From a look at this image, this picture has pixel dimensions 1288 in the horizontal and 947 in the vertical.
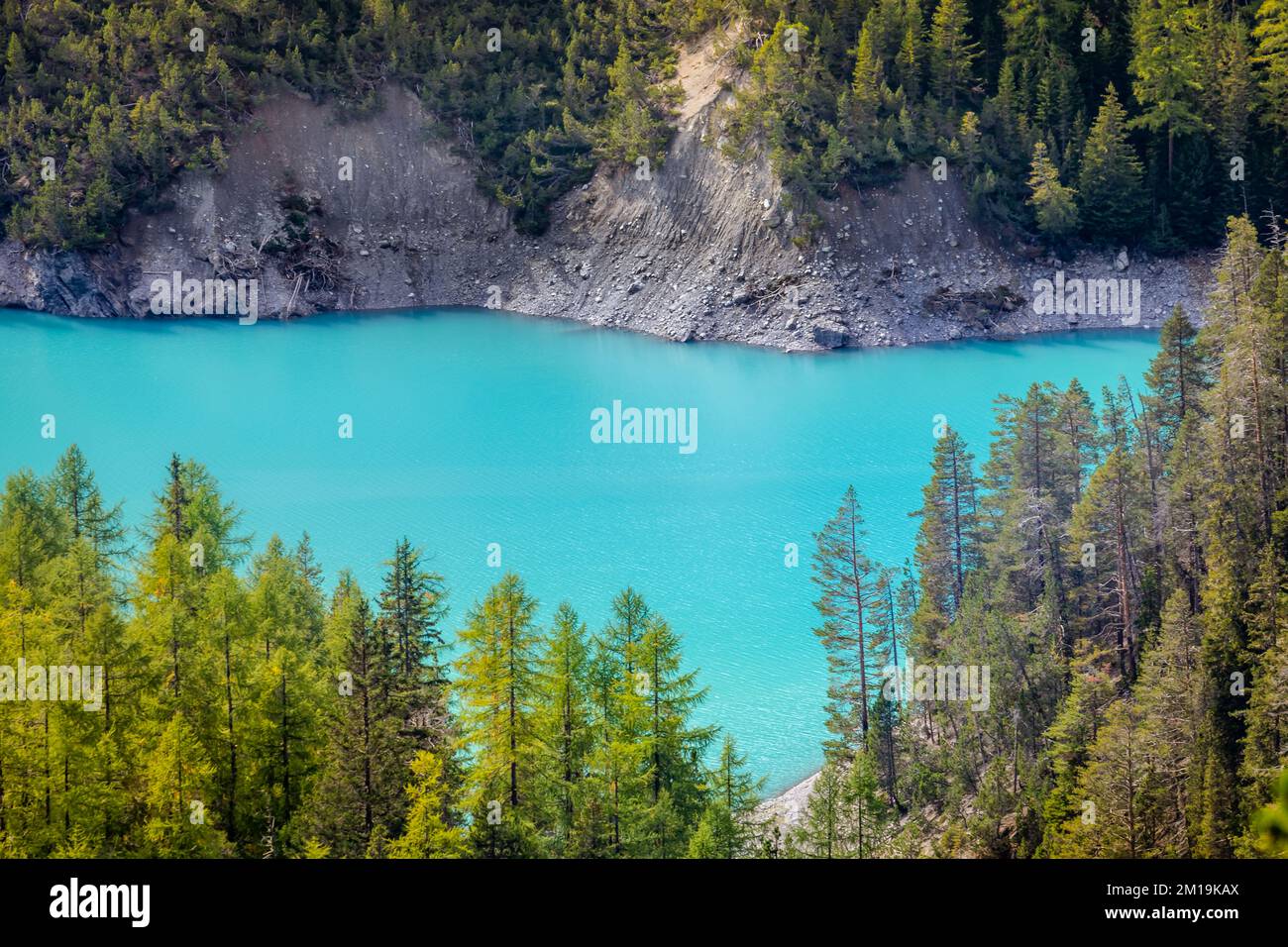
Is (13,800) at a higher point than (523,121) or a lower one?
lower

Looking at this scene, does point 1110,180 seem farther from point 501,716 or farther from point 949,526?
point 501,716

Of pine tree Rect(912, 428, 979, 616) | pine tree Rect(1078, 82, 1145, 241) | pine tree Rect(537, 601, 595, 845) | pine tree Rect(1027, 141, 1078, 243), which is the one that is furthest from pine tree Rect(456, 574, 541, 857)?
pine tree Rect(1078, 82, 1145, 241)

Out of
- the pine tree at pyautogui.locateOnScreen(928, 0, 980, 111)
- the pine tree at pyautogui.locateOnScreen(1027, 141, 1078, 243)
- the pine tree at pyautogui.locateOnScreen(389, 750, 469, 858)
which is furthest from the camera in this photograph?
the pine tree at pyautogui.locateOnScreen(928, 0, 980, 111)

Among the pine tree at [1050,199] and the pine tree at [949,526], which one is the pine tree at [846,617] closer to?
the pine tree at [949,526]

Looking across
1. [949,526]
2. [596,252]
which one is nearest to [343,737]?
[949,526]

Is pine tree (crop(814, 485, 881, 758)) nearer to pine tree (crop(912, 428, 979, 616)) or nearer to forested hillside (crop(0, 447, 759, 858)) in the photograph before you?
pine tree (crop(912, 428, 979, 616))

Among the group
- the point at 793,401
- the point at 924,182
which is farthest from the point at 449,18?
the point at 793,401

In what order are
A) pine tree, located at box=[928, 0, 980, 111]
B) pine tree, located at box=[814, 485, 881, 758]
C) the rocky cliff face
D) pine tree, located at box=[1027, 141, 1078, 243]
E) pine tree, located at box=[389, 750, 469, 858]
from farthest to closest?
A: 1. pine tree, located at box=[928, 0, 980, 111]
2. pine tree, located at box=[1027, 141, 1078, 243]
3. the rocky cliff face
4. pine tree, located at box=[814, 485, 881, 758]
5. pine tree, located at box=[389, 750, 469, 858]
